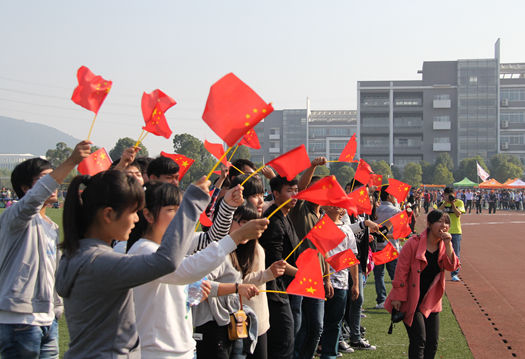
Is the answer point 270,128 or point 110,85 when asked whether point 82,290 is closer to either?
point 110,85

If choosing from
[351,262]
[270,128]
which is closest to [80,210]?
[351,262]

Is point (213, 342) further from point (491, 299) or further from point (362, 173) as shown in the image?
point (491, 299)

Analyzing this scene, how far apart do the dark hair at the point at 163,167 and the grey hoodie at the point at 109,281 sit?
1779 mm

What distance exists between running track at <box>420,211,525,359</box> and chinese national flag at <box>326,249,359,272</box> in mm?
1916

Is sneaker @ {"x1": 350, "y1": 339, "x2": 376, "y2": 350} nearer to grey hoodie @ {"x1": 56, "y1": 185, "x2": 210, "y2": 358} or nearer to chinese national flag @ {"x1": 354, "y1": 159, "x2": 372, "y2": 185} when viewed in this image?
chinese national flag @ {"x1": 354, "y1": 159, "x2": 372, "y2": 185}

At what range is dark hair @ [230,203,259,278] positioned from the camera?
414 cm

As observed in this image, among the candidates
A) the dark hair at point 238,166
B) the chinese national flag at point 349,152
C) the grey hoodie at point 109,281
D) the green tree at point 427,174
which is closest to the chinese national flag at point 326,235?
the dark hair at point 238,166

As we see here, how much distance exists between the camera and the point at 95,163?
4469mm

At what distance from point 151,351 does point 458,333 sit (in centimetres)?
549

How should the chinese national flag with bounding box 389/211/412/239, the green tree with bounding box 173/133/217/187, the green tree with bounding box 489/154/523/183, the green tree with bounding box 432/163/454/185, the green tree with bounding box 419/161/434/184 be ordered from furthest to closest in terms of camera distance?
the green tree with bounding box 419/161/434/184 → the green tree with bounding box 432/163/454/185 → the green tree with bounding box 489/154/523/183 → the green tree with bounding box 173/133/217/187 → the chinese national flag with bounding box 389/211/412/239

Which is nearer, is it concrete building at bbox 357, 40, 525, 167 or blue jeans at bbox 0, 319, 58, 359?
blue jeans at bbox 0, 319, 58, 359

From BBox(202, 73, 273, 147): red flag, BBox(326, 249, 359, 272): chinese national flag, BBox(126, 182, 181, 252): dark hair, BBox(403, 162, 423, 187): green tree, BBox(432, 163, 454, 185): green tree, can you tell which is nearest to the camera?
BBox(126, 182, 181, 252): dark hair

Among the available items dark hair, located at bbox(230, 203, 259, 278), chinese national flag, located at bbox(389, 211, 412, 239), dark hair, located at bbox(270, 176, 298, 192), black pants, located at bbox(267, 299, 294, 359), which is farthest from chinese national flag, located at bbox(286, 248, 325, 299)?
chinese national flag, located at bbox(389, 211, 412, 239)

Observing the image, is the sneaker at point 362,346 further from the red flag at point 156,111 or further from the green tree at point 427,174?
the green tree at point 427,174
